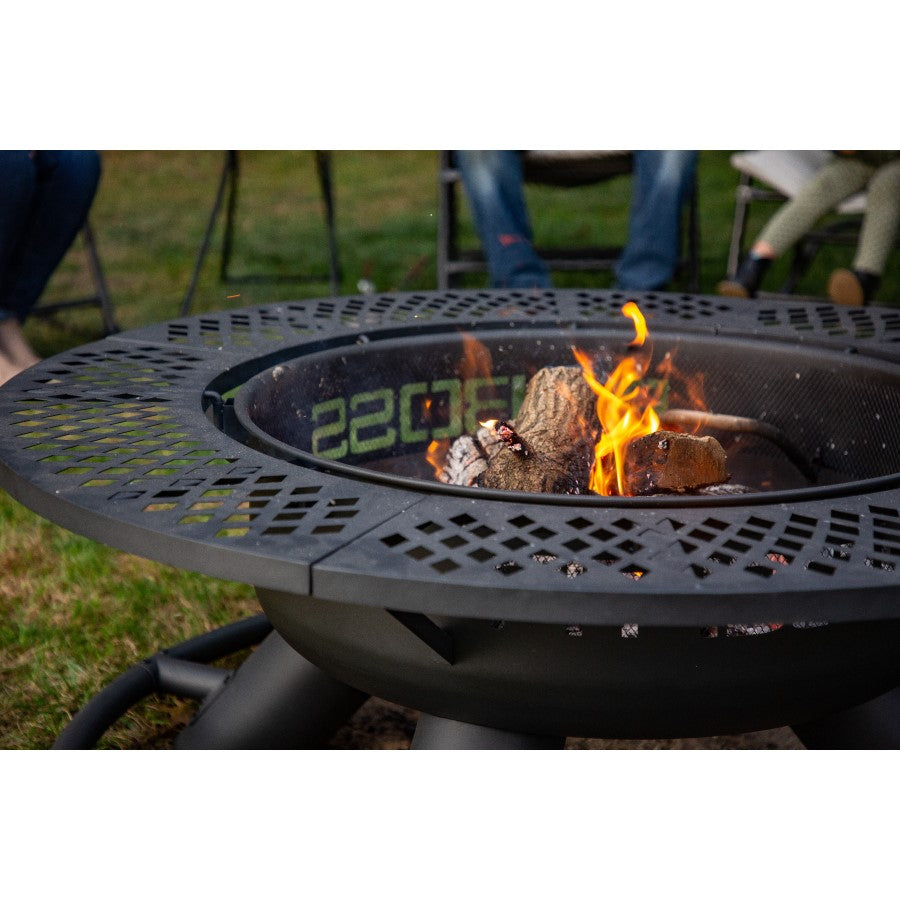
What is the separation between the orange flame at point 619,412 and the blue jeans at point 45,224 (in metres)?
1.99

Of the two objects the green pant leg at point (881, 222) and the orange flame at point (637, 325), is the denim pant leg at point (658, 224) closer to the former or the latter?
the green pant leg at point (881, 222)

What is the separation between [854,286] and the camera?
3.61m

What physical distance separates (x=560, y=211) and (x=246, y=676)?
544cm

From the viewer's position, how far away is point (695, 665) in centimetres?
113

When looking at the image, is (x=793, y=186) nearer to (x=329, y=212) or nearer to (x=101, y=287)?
(x=329, y=212)

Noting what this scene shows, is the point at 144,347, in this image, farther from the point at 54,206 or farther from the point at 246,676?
the point at 54,206

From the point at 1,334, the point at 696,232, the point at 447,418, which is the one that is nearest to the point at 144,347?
the point at 447,418

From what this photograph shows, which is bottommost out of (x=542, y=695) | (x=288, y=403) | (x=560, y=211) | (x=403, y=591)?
(x=560, y=211)

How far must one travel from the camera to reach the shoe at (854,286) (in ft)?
11.8

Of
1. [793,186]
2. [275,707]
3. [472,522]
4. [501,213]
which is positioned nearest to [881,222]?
[793,186]

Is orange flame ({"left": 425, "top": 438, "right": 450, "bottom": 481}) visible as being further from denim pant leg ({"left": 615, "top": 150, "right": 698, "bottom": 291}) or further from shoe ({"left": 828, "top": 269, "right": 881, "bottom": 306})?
shoe ({"left": 828, "top": 269, "right": 881, "bottom": 306})

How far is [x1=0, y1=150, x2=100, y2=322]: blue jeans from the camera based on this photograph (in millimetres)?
3143

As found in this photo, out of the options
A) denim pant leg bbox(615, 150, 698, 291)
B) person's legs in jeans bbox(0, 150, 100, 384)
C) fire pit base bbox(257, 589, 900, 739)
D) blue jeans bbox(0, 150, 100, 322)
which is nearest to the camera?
fire pit base bbox(257, 589, 900, 739)

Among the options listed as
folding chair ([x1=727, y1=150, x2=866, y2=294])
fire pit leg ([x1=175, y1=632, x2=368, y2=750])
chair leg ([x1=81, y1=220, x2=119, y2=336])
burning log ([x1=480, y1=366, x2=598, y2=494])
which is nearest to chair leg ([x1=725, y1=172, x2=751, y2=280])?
folding chair ([x1=727, y1=150, x2=866, y2=294])
